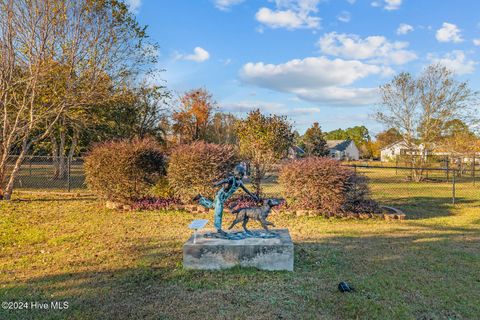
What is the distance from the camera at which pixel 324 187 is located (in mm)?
8586

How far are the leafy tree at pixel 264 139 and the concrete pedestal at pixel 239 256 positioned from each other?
19.5ft

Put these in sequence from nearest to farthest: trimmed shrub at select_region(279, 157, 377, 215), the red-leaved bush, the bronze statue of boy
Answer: the bronze statue of boy → trimmed shrub at select_region(279, 157, 377, 215) → the red-leaved bush

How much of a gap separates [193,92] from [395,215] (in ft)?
98.3

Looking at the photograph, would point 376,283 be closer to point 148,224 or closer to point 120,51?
point 148,224

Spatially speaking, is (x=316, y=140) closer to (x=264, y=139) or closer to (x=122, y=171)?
(x=264, y=139)

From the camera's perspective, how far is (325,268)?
481 cm

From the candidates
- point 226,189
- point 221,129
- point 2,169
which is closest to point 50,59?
point 2,169

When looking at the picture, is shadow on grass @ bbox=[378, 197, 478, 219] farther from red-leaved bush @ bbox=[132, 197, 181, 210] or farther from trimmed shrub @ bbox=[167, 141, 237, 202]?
red-leaved bush @ bbox=[132, 197, 181, 210]

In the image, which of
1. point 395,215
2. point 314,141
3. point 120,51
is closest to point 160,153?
point 120,51

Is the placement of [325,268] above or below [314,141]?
below

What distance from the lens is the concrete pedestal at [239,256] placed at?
182 inches

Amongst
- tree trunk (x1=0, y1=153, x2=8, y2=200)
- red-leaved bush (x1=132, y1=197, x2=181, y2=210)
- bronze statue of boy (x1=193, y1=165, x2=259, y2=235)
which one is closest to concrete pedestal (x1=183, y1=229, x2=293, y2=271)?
bronze statue of boy (x1=193, y1=165, x2=259, y2=235)

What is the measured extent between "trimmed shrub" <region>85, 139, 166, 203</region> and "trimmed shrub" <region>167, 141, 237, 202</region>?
2.39ft

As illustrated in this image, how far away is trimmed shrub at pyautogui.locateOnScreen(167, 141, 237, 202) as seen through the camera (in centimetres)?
959
